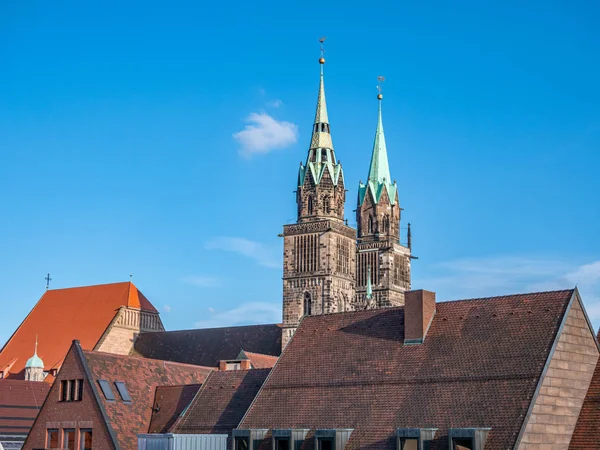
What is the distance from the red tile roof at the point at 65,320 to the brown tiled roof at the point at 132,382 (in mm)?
47913

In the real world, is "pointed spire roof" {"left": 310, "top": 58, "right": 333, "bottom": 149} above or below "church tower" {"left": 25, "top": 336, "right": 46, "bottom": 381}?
above

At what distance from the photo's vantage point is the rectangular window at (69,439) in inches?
1996

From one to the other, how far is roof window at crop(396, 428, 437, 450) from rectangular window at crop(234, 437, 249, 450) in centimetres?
886

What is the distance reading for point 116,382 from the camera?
52.7m

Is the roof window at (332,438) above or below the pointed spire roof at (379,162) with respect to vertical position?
below

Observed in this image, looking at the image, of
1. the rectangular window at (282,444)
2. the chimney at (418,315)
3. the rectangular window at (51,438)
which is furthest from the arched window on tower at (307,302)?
the rectangular window at (282,444)

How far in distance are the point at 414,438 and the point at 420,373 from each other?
12.1 ft

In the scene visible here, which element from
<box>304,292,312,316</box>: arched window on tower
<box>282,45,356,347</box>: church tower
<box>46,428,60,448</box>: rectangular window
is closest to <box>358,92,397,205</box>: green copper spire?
<box>282,45,356,347</box>: church tower

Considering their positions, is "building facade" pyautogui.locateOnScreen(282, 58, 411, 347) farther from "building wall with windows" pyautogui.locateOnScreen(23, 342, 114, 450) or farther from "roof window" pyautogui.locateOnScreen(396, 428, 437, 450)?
"roof window" pyautogui.locateOnScreen(396, 428, 437, 450)

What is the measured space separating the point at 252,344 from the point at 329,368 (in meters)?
57.2

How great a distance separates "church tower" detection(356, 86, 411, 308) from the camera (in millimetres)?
120444

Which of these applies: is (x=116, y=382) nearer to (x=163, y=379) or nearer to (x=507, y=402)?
(x=163, y=379)

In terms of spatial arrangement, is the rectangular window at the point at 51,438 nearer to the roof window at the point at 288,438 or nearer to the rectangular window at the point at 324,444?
the roof window at the point at 288,438

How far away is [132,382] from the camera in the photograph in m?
53.9
